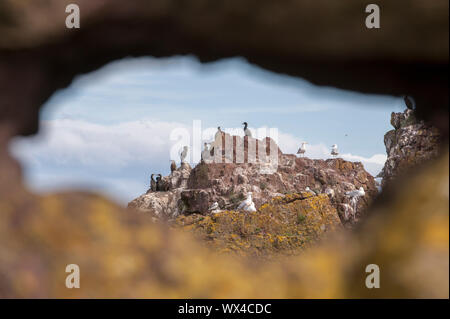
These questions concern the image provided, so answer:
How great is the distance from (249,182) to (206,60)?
938 cm

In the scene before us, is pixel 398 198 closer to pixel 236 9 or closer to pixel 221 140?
pixel 236 9

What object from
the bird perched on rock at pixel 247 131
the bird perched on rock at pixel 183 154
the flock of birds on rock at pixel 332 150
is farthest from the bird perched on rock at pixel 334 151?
the bird perched on rock at pixel 183 154

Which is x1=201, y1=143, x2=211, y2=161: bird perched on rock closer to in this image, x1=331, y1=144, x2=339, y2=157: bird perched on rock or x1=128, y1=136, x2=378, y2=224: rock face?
x1=128, y1=136, x2=378, y2=224: rock face

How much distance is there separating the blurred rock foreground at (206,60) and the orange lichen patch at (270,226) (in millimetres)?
2933

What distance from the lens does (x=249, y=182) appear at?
10.5 m

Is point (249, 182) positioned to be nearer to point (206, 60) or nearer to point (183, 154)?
point (183, 154)

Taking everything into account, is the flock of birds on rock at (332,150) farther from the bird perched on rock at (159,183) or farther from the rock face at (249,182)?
the bird perched on rock at (159,183)

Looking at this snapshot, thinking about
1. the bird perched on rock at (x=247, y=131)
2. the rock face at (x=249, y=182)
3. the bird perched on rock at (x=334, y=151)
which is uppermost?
the bird perched on rock at (x=247, y=131)

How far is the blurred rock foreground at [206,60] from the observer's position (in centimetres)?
101

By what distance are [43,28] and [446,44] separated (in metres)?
1.08

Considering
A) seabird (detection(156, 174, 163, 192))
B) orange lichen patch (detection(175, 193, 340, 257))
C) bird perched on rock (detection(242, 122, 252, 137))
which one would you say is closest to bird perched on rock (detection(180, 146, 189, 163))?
seabird (detection(156, 174, 163, 192))
